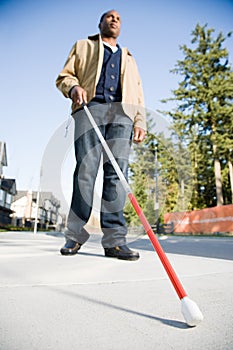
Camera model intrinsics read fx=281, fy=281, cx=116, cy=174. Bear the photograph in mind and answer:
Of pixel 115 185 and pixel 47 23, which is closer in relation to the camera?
pixel 115 185

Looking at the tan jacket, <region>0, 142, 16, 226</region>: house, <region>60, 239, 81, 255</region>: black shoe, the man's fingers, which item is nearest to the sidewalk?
<region>60, 239, 81, 255</region>: black shoe

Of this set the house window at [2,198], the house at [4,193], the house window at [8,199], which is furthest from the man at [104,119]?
the house window at [8,199]

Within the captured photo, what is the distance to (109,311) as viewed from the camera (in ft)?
2.28

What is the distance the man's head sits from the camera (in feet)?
7.33

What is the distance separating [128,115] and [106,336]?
5.72 feet

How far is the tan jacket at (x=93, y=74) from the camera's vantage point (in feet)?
6.77

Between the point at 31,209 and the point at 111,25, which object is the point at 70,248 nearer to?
the point at 111,25

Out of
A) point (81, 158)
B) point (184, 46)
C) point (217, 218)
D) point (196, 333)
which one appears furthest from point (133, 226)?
point (184, 46)

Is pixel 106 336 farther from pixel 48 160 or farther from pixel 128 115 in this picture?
pixel 48 160

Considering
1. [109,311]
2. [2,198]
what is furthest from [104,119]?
[2,198]

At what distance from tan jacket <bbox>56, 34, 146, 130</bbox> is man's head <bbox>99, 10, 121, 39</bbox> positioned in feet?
0.39

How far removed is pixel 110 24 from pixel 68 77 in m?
0.58

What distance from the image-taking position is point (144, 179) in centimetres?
393

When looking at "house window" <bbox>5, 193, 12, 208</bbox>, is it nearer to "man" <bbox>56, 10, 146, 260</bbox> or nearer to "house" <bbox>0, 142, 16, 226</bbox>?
"house" <bbox>0, 142, 16, 226</bbox>
